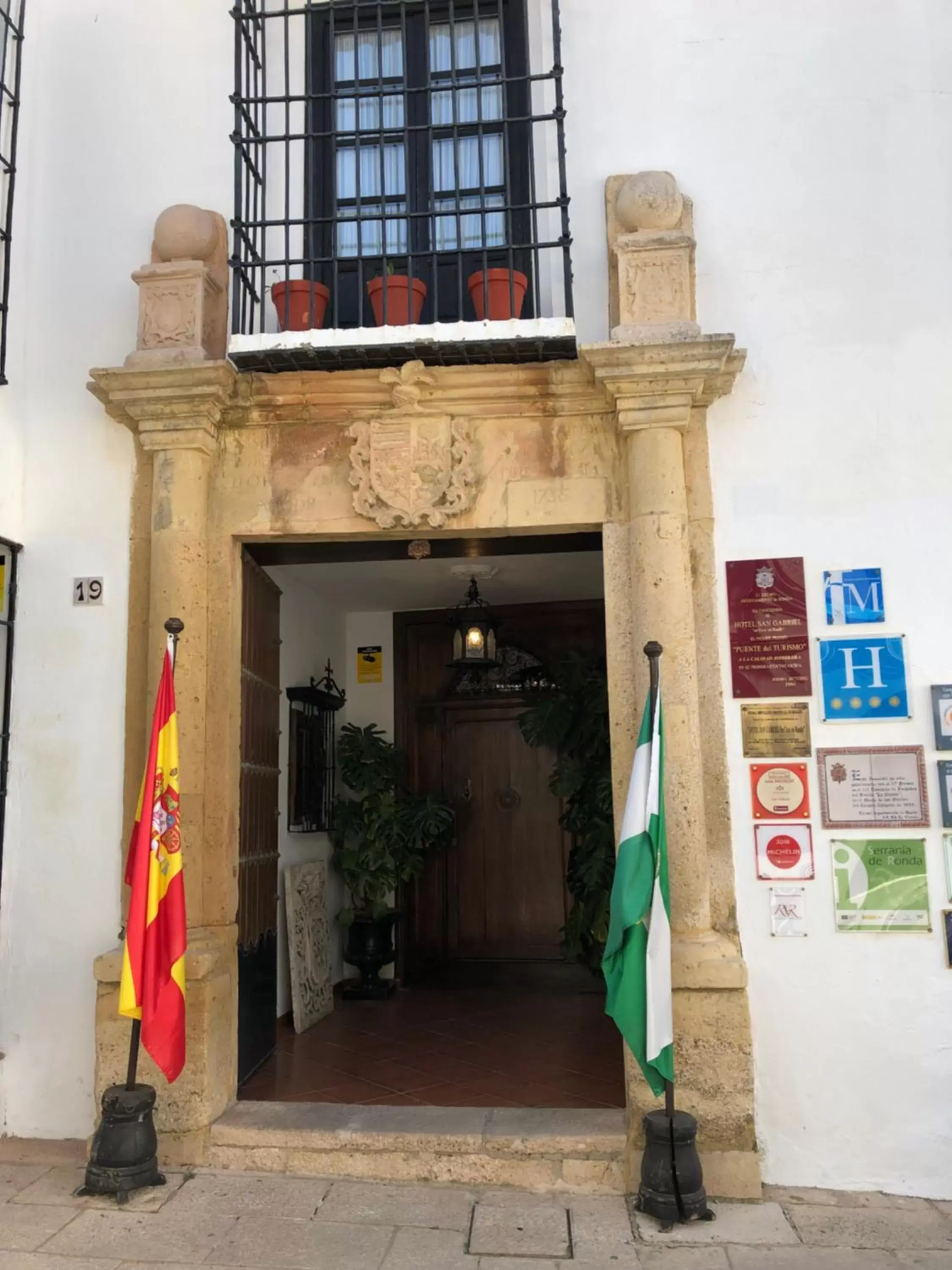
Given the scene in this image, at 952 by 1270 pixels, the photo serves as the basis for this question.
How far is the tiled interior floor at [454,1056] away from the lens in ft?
14.9

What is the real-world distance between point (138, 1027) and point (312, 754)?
2891 millimetres

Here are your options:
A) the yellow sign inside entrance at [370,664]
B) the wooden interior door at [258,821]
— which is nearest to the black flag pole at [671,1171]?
the wooden interior door at [258,821]

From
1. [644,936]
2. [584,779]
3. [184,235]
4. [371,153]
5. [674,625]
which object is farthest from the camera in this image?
[584,779]

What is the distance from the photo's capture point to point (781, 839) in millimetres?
4082

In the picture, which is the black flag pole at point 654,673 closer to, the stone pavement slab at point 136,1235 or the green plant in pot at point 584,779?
the green plant in pot at point 584,779

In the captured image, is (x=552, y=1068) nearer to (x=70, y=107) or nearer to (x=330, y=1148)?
(x=330, y=1148)

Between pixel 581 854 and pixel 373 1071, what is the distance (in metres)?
1.55

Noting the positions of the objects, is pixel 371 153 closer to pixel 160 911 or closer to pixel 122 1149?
pixel 160 911

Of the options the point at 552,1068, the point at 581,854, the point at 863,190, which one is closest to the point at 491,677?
the point at 581,854

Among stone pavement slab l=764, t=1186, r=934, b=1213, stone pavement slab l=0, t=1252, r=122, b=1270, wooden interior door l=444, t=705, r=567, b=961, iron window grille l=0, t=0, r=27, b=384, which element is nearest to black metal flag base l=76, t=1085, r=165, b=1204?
stone pavement slab l=0, t=1252, r=122, b=1270

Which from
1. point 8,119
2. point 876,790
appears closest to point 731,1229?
point 876,790

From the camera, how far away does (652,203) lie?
4328 mm

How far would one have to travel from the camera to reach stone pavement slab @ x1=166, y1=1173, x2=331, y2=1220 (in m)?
3.65

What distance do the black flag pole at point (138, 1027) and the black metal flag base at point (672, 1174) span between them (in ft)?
6.12
